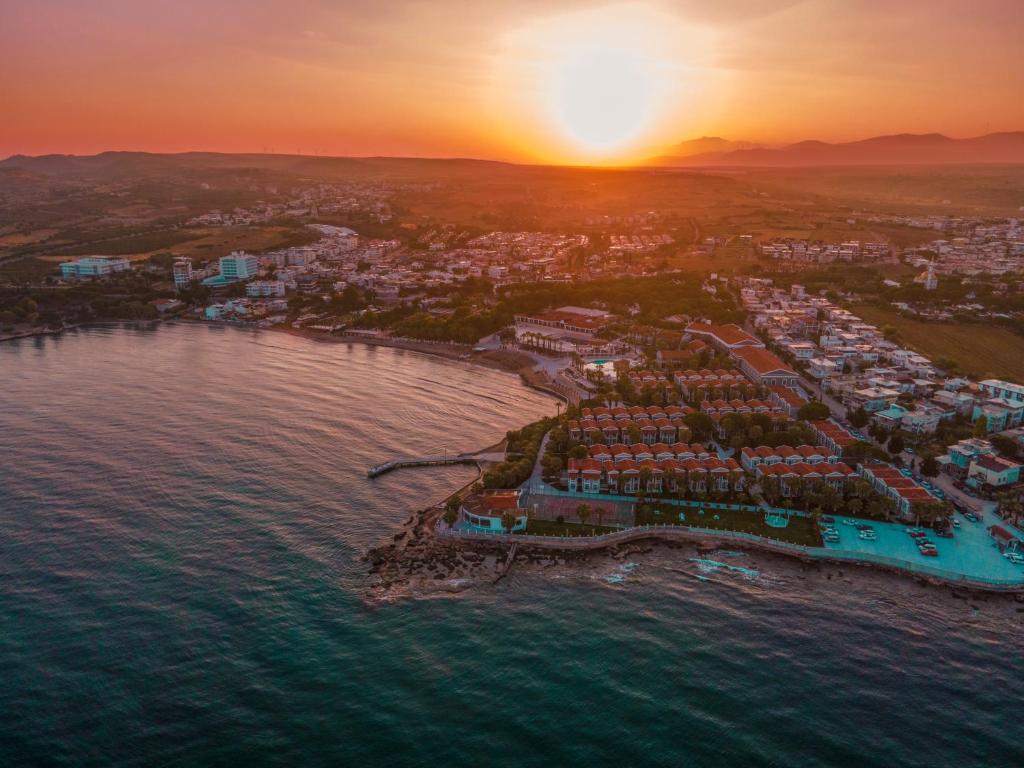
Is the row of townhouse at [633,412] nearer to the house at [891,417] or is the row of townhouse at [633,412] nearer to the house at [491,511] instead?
the house at [491,511]

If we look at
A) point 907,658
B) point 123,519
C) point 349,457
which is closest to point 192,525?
point 123,519

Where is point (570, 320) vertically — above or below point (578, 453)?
above

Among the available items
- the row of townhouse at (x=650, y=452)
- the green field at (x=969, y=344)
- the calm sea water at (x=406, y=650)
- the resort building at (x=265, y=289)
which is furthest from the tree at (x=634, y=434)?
the resort building at (x=265, y=289)

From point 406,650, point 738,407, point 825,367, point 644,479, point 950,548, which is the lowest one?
point 406,650

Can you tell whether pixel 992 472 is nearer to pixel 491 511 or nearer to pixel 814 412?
pixel 814 412

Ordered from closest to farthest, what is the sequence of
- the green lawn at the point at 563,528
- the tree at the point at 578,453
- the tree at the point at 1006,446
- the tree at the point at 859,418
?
the green lawn at the point at 563,528
the tree at the point at 1006,446
the tree at the point at 578,453
the tree at the point at 859,418

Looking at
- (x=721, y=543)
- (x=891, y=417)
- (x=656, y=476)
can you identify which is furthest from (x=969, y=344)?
(x=721, y=543)
